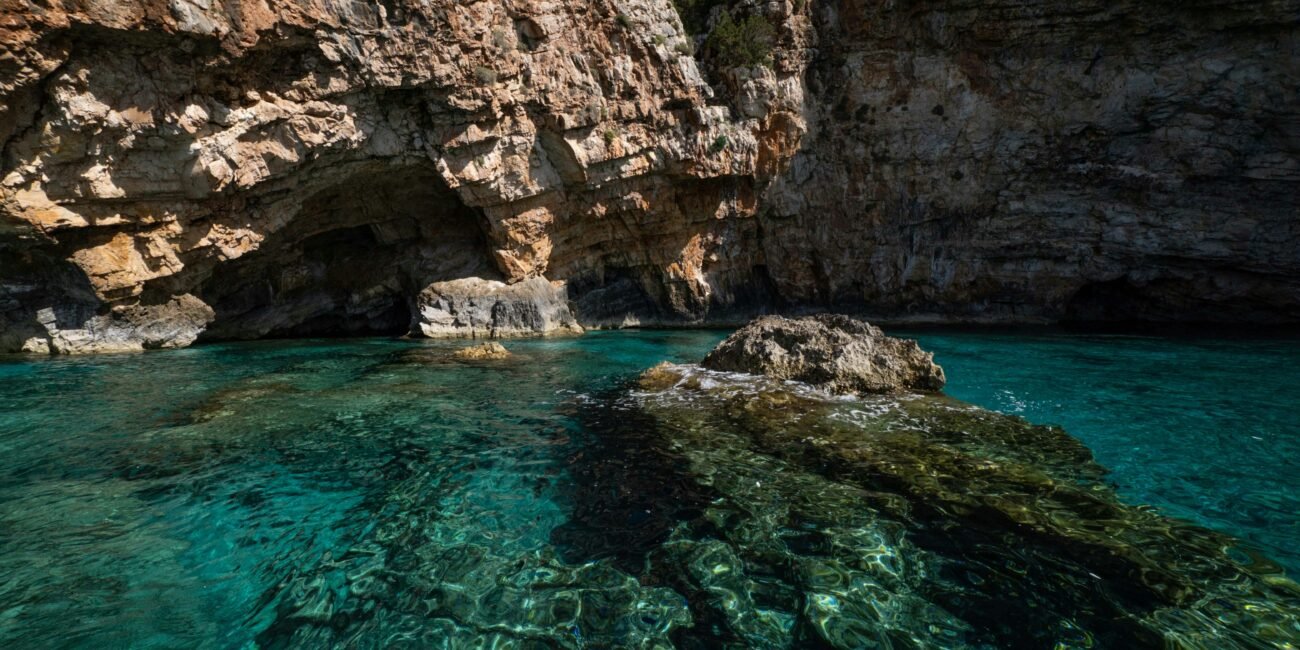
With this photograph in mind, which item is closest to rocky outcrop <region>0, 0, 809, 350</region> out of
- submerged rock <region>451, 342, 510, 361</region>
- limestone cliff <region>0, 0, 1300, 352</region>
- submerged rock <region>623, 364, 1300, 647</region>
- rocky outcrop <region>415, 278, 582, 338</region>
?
limestone cliff <region>0, 0, 1300, 352</region>

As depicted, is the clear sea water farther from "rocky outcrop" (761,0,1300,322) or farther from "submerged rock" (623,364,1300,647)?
"rocky outcrop" (761,0,1300,322)

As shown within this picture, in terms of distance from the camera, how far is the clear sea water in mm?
3271

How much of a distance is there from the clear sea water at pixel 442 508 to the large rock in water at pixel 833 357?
A: 135cm

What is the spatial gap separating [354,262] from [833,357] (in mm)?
19973

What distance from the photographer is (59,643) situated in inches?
120

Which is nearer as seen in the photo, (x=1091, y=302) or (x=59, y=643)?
(x=59, y=643)

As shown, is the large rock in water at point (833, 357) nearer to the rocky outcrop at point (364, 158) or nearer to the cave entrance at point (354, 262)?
the rocky outcrop at point (364, 158)

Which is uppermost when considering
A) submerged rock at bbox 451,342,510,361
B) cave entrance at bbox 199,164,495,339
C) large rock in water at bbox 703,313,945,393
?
cave entrance at bbox 199,164,495,339

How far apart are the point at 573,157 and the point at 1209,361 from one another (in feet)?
60.7

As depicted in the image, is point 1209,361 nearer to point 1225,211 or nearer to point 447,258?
point 1225,211

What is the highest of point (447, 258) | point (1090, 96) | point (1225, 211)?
point (1090, 96)

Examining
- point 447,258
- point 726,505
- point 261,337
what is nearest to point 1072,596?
point 726,505

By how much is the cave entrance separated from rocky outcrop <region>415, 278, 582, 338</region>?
1.02m

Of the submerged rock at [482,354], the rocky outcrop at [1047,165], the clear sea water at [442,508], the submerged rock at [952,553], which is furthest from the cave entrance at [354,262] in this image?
the submerged rock at [952,553]
